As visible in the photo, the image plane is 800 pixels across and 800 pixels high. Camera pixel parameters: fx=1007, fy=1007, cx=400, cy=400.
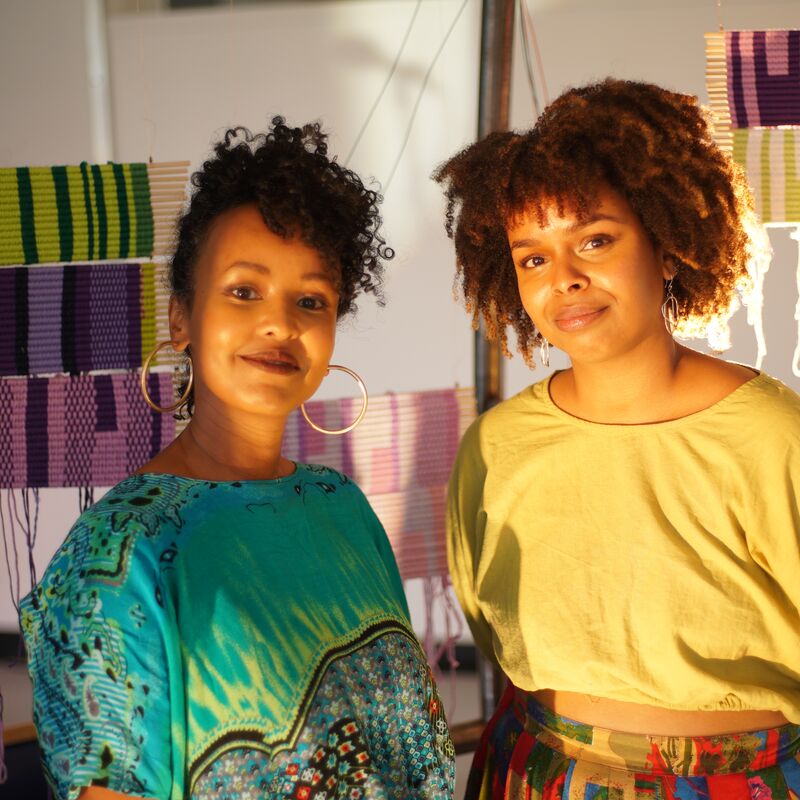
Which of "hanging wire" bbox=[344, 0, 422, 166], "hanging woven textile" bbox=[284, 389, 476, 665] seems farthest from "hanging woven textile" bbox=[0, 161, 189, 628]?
"hanging wire" bbox=[344, 0, 422, 166]

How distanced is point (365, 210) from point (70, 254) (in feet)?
3.19

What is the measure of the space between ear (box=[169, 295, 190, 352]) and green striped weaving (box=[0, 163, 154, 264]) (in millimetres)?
837

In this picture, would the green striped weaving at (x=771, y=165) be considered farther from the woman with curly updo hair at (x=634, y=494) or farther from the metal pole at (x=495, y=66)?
the woman with curly updo hair at (x=634, y=494)

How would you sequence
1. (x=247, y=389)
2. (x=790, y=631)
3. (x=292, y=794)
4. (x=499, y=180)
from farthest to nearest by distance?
(x=499, y=180) < (x=790, y=631) < (x=247, y=389) < (x=292, y=794)

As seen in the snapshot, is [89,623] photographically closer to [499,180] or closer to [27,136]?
[499,180]

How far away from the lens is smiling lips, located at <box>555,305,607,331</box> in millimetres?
1596

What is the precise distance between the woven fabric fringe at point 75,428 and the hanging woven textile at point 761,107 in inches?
57.8

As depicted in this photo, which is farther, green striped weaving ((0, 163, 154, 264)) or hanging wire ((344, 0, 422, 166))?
hanging wire ((344, 0, 422, 166))

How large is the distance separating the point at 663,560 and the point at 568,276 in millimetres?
468

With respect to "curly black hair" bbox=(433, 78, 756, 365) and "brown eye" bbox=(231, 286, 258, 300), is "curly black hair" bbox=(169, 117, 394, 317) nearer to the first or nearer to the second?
"brown eye" bbox=(231, 286, 258, 300)

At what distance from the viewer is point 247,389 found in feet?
4.56

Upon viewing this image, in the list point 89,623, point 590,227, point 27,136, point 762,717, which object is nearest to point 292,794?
point 89,623

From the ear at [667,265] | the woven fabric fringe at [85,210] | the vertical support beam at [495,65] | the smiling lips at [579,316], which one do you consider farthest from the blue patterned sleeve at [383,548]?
the vertical support beam at [495,65]

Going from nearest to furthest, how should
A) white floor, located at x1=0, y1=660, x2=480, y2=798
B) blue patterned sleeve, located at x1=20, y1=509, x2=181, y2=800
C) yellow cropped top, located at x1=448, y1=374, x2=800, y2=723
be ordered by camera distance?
blue patterned sleeve, located at x1=20, y1=509, x2=181, y2=800 → yellow cropped top, located at x1=448, y1=374, x2=800, y2=723 → white floor, located at x1=0, y1=660, x2=480, y2=798
